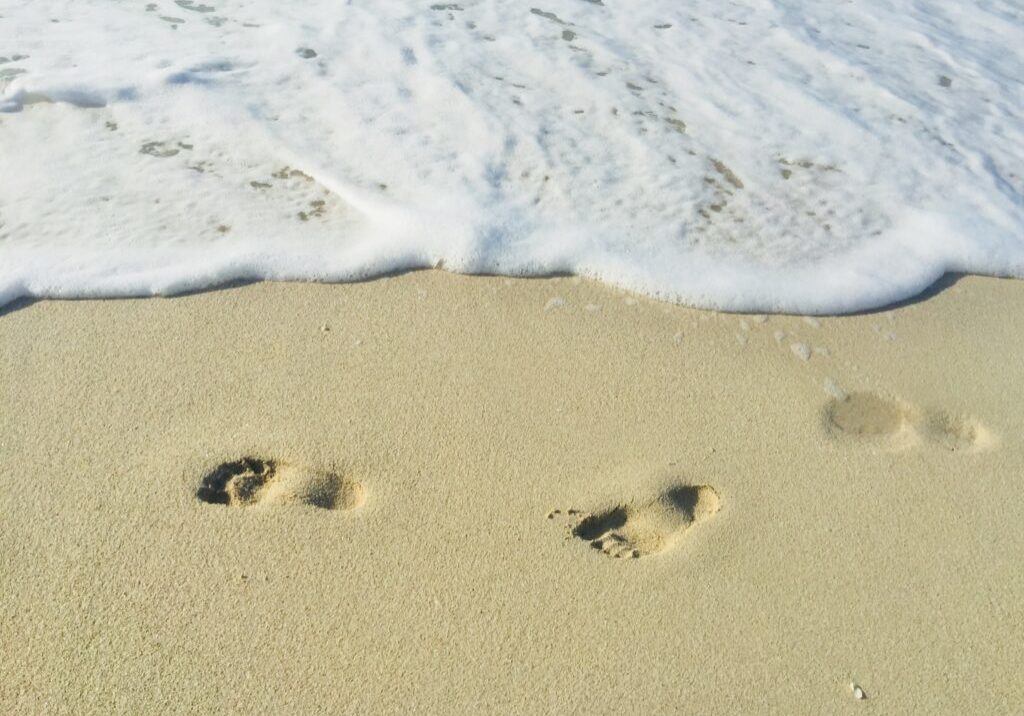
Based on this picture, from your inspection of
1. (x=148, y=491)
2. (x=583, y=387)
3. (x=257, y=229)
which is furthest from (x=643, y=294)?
(x=148, y=491)

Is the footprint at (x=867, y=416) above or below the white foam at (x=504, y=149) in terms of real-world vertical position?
below

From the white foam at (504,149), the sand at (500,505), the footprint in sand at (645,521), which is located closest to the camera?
the sand at (500,505)

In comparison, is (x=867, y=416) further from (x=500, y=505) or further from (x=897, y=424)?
(x=500, y=505)

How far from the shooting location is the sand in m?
1.80

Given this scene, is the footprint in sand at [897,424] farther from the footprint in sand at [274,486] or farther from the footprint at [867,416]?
the footprint in sand at [274,486]

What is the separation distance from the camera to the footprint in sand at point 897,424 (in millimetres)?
2422

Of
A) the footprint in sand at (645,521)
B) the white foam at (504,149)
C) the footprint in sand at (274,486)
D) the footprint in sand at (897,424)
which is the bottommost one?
the footprint in sand at (274,486)

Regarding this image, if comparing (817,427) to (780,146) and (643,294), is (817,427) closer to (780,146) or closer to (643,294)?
(643,294)

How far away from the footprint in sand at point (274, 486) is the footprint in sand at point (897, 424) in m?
1.29

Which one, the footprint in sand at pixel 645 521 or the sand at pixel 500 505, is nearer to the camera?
the sand at pixel 500 505

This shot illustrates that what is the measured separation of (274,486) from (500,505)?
536 millimetres

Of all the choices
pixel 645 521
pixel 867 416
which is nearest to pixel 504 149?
pixel 867 416

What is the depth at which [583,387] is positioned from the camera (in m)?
2.47

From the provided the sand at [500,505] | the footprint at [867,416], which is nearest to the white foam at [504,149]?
the sand at [500,505]
